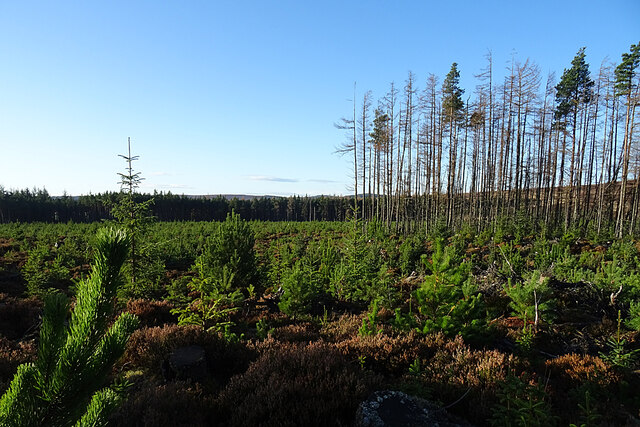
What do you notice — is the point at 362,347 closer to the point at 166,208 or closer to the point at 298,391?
the point at 298,391

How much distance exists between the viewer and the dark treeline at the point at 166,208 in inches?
2562

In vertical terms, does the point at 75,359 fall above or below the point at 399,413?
above

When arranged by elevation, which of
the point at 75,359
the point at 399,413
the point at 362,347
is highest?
the point at 75,359

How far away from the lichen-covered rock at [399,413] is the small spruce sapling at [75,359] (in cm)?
242

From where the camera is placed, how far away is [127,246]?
5.33ft

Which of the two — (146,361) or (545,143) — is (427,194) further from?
(146,361)

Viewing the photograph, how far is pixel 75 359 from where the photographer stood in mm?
1499

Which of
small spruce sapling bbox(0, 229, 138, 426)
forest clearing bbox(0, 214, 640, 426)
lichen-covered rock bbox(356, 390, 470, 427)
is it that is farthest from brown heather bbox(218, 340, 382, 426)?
small spruce sapling bbox(0, 229, 138, 426)

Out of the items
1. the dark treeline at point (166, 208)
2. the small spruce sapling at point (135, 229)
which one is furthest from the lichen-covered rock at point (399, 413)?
the dark treeline at point (166, 208)

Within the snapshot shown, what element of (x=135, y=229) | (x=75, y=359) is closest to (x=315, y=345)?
(x=75, y=359)

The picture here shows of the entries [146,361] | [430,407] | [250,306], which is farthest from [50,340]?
[250,306]

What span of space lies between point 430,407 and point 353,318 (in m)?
3.79

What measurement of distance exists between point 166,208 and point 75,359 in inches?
3493

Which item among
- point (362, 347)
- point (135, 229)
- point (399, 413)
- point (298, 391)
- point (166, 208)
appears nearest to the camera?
point (399, 413)
